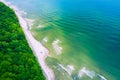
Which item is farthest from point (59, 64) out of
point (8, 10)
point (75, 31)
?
point (8, 10)

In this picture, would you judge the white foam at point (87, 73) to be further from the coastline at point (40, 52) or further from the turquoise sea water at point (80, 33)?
the coastline at point (40, 52)

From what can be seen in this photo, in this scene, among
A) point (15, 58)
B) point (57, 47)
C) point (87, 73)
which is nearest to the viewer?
point (15, 58)

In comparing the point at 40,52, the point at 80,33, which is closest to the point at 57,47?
the point at 40,52

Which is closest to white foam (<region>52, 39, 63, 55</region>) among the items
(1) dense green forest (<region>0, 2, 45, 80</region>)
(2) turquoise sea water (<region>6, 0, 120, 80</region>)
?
(2) turquoise sea water (<region>6, 0, 120, 80</region>)

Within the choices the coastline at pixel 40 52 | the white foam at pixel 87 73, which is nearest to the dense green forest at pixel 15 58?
the coastline at pixel 40 52

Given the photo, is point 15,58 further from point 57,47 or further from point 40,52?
point 57,47

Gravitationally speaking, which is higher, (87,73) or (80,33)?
(80,33)
